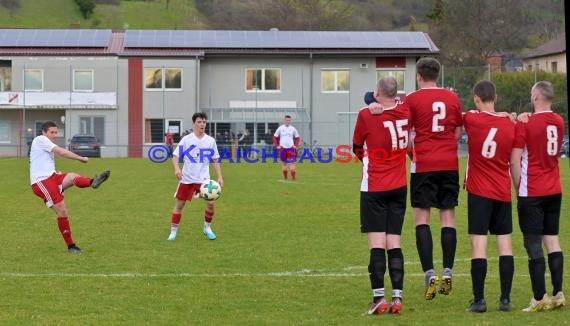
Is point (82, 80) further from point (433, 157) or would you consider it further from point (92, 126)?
point (433, 157)

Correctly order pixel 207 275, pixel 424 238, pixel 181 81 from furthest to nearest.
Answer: pixel 181 81 < pixel 207 275 < pixel 424 238

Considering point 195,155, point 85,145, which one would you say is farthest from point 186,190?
point 85,145

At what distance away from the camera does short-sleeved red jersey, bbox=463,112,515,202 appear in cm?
766

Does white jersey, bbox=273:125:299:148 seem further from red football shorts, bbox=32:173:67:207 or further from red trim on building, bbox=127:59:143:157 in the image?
red trim on building, bbox=127:59:143:157

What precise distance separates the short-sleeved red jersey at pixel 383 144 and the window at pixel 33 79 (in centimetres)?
4805

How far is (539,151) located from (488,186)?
0.54 m

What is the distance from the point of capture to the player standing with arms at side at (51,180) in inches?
Answer: 453

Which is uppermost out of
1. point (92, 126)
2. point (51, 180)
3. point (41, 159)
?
point (92, 126)

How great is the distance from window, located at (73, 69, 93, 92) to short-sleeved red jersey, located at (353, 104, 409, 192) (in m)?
47.5

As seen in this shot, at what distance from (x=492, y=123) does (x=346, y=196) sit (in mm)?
13060

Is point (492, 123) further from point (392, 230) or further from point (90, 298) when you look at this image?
point (90, 298)

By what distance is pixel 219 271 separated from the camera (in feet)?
32.6

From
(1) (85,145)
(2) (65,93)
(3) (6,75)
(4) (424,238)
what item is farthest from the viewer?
(3) (6,75)

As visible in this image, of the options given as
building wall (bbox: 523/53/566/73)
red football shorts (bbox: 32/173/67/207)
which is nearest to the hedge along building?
building wall (bbox: 523/53/566/73)
